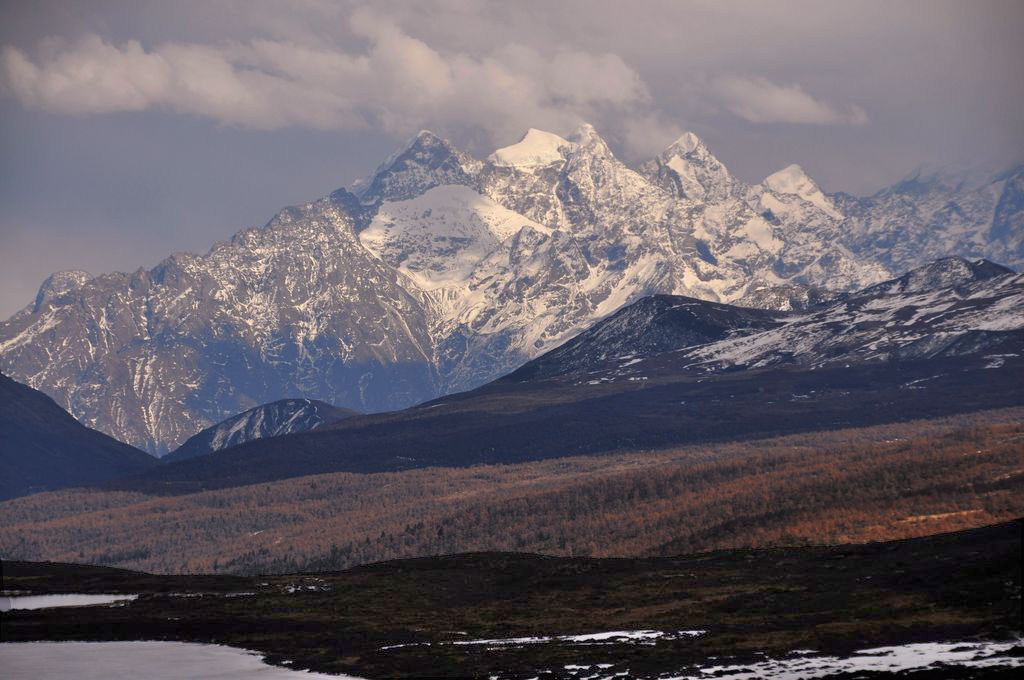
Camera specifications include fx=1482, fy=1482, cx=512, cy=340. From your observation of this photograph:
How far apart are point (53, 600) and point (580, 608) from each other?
62228 millimetres

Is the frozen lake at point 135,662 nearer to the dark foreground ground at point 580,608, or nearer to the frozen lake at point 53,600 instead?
the dark foreground ground at point 580,608

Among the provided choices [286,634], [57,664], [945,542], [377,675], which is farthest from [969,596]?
[57,664]

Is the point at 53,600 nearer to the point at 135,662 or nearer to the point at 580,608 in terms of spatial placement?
the point at 135,662

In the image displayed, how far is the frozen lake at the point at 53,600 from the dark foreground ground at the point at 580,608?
3.91m

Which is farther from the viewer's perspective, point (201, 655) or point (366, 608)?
point (366, 608)

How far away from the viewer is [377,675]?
114 meters

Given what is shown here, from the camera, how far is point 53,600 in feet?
549

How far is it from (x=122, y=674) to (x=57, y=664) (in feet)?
24.7

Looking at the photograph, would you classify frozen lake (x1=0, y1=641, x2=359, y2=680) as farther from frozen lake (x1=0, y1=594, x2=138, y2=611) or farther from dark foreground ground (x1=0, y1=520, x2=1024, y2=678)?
frozen lake (x1=0, y1=594, x2=138, y2=611)

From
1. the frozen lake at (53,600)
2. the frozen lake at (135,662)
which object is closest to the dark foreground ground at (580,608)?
the frozen lake at (135,662)

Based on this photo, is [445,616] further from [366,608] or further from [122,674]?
[122,674]

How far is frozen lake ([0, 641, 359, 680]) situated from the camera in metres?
114

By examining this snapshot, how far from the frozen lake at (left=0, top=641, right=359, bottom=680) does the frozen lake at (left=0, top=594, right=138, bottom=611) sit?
31658 millimetres

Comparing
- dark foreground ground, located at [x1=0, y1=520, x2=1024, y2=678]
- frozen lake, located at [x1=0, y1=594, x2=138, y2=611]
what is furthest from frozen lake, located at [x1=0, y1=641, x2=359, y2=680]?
frozen lake, located at [x1=0, y1=594, x2=138, y2=611]
